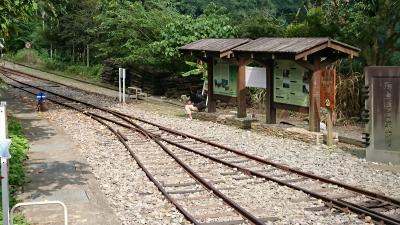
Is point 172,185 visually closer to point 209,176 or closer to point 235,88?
point 209,176

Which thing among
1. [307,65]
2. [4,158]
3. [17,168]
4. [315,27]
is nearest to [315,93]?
[307,65]

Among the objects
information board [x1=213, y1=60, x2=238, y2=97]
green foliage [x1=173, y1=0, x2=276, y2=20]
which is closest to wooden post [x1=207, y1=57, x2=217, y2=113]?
information board [x1=213, y1=60, x2=238, y2=97]

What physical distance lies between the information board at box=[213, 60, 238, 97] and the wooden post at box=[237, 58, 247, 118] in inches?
30.5

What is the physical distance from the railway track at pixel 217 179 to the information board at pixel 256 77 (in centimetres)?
350

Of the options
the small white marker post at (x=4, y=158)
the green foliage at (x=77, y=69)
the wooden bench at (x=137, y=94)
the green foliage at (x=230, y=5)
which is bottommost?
the small white marker post at (x=4, y=158)

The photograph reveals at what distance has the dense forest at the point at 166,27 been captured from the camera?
1938cm

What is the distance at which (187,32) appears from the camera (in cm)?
2753

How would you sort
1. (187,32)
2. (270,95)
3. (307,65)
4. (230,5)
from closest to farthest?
(307,65) → (270,95) → (187,32) → (230,5)

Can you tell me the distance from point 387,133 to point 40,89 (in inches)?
913

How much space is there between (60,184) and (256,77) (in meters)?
9.65

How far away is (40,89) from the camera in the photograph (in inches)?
1258

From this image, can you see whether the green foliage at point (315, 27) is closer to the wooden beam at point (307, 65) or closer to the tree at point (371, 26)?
the tree at point (371, 26)

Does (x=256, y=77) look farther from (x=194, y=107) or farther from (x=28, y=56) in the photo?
(x=28, y=56)

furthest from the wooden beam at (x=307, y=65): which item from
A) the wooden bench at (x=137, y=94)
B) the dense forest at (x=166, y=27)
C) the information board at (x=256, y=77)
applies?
the wooden bench at (x=137, y=94)
